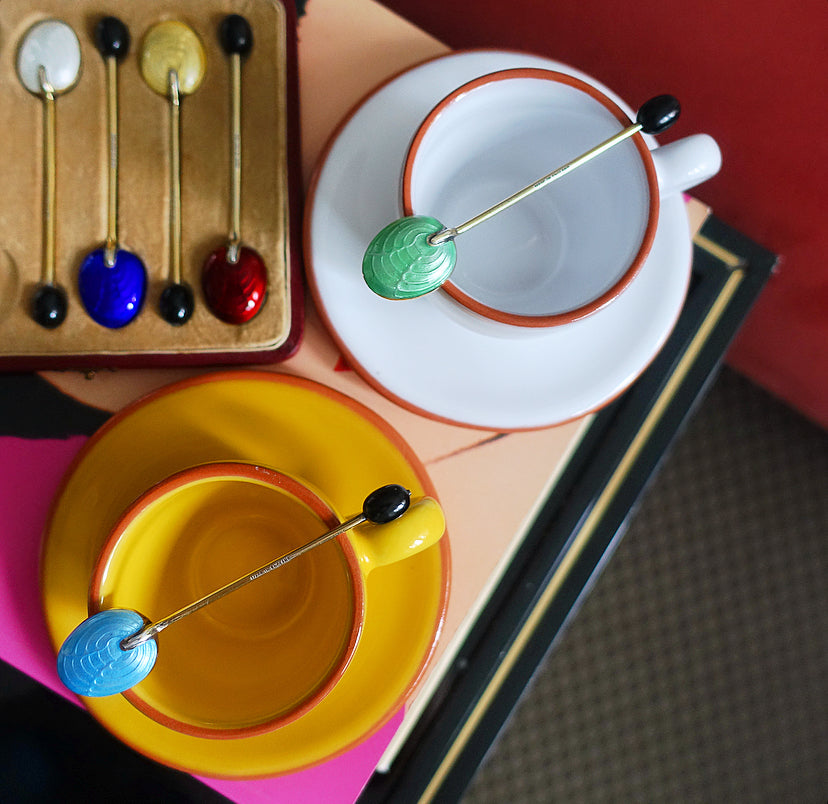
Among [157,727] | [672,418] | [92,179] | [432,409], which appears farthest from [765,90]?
[157,727]

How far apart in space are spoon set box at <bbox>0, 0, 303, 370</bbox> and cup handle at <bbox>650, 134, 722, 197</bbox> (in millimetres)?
198

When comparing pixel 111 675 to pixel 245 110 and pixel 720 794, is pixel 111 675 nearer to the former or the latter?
pixel 245 110

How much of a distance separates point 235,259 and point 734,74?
37 centimetres

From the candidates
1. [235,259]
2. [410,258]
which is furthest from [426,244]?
[235,259]

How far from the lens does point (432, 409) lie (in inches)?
16.2

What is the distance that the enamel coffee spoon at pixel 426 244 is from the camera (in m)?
0.34

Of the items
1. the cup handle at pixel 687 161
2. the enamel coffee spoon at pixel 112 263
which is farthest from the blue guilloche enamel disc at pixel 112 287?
the cup handle at pixel 687 161

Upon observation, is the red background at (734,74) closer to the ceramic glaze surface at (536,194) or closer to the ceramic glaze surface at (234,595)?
the ceramic glaze surface at (536,194)

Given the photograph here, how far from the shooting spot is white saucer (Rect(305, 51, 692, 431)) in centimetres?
41

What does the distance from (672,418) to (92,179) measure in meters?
0.40

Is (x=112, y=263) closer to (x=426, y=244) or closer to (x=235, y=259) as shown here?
(x=235, y=259)

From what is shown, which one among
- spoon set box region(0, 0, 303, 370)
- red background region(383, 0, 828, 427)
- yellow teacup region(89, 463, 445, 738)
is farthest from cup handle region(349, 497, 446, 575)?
red background region(383, 0, 828, 427)

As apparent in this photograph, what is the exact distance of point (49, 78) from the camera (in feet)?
1.36

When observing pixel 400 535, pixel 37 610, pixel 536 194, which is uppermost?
pixel 536 194
